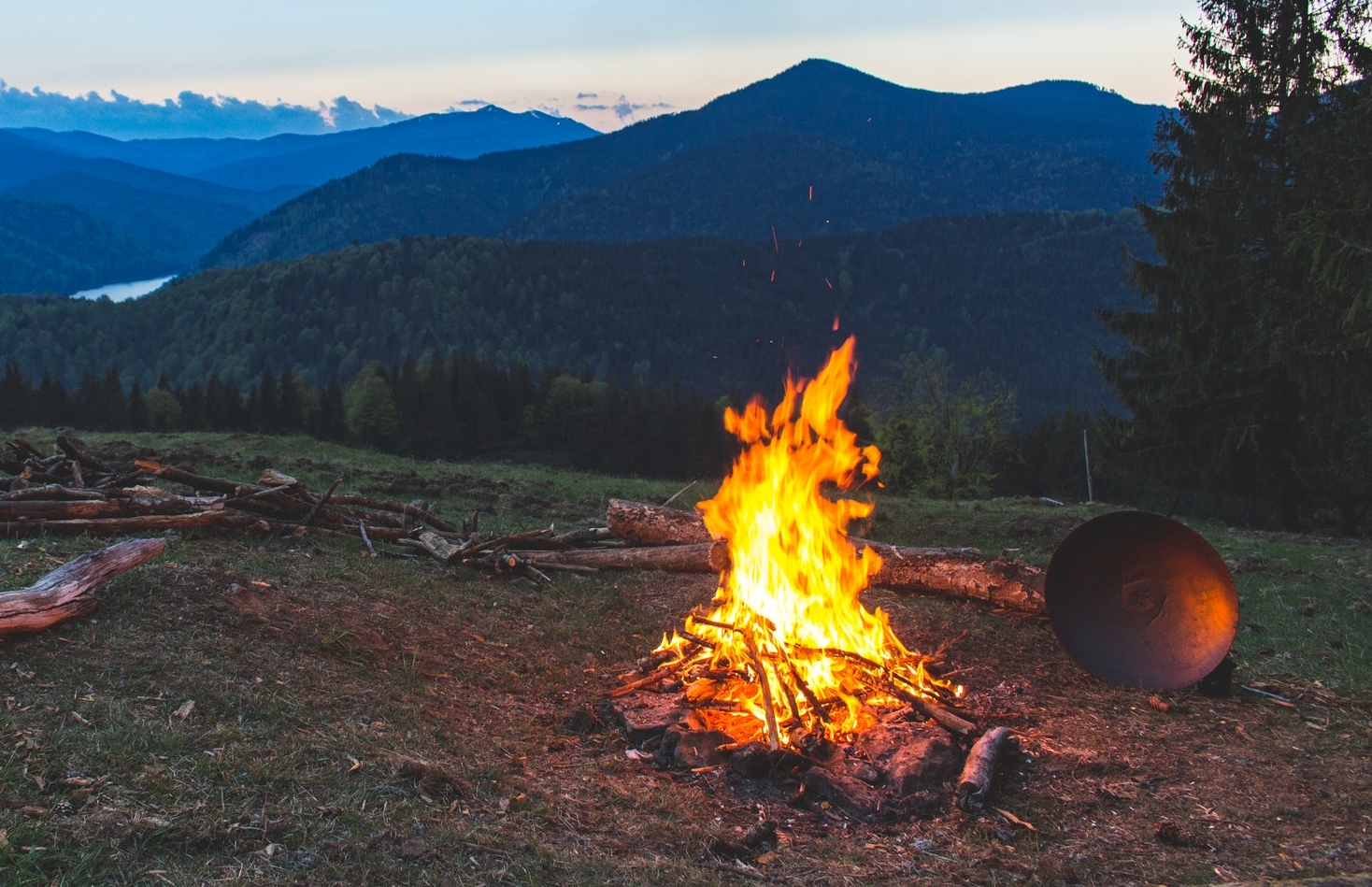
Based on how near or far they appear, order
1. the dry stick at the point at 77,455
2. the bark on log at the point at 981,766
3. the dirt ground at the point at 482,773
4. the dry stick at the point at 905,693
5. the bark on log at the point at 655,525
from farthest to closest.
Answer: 1. the bark on log at the point at 655,525
2. the dry stick at the point at 77,455
3. the dry stick at the point at 905,693
4. the bark on log at the point at 981,766
5. the dirt ground at the point at 482,773

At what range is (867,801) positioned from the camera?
575cm

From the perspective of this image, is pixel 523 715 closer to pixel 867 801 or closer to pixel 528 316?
pixel 867 801

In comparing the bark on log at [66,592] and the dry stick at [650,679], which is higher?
the bark on log at [66,592]

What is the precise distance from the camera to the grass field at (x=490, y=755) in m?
4.43

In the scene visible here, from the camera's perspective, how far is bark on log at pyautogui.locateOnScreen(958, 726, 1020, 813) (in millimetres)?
5742

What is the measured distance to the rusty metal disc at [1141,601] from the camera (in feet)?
25.3

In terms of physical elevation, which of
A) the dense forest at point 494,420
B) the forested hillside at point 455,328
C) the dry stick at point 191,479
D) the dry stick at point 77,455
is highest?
the forested hillside at point 455,328

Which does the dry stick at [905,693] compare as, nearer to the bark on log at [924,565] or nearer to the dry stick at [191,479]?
the bark on log at [924,565]

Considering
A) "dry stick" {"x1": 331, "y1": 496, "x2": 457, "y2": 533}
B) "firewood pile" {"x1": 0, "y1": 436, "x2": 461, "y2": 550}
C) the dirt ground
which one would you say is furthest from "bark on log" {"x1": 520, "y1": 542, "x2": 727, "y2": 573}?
the dirt ground

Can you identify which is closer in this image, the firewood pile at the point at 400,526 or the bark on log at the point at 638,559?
the firewood pile at the point at 400,526

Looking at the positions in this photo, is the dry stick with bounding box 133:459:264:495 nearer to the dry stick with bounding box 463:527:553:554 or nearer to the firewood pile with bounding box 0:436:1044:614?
the firewood pile with bounding box 0:436:1044:614

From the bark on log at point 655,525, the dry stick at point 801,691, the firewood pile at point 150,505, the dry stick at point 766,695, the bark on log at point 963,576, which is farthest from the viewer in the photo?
the bark on log at point 655,525

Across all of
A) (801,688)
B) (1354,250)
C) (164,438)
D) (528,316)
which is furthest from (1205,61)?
(528,316)

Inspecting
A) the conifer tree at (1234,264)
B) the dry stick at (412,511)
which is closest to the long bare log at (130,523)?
the dry stick at (412,511)
